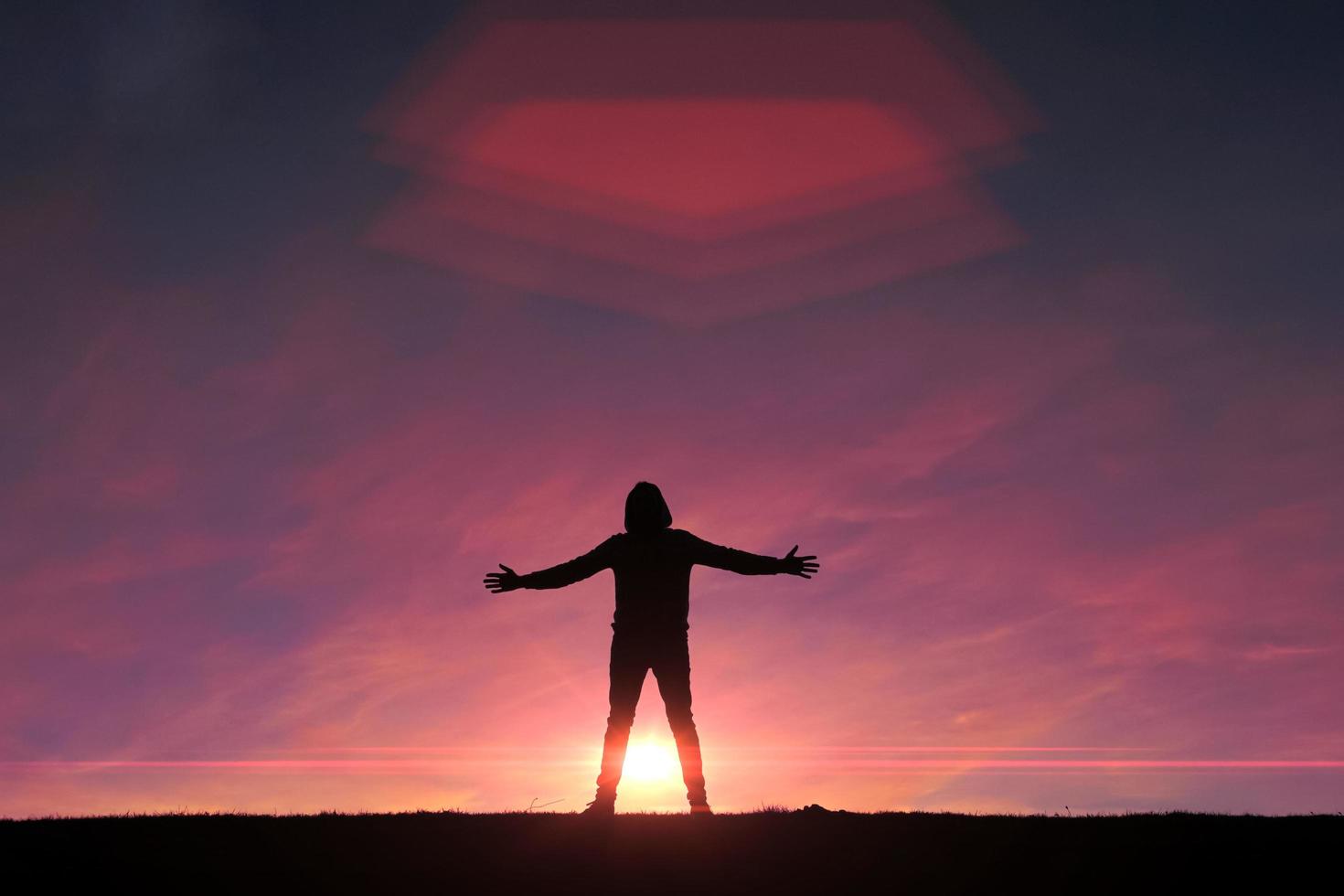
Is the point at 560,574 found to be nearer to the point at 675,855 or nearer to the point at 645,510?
the point at 645,510

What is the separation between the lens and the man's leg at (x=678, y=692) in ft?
50.1

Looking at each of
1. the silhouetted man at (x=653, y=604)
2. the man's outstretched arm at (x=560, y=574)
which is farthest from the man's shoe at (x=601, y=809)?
the man's outstretched arm at (x=560, y=574)

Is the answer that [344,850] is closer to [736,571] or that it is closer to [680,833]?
[680,833]

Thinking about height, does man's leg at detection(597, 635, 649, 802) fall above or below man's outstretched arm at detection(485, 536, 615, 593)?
below

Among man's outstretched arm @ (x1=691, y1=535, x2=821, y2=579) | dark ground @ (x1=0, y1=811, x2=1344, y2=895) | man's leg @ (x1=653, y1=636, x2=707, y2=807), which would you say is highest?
man's outstretched arm @ (x1=691, y1=535, x2=821, y2=579)

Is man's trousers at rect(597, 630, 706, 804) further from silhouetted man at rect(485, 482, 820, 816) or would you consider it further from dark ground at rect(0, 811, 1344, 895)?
dark ground at rect(0, 811, 1344, 895)

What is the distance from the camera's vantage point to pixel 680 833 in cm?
1355

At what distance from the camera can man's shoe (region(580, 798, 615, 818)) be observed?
14.7 metres

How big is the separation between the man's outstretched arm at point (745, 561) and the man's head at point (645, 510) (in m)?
0.50

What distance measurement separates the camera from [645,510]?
15.6 meters

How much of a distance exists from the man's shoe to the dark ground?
0.18 metres

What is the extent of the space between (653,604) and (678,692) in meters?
1.15

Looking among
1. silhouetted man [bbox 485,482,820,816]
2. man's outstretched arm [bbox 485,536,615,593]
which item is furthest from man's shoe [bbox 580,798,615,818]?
man's outstretched arm [bbox 485,536,615,593]

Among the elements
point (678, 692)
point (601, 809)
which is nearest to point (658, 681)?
point (678, 692)
